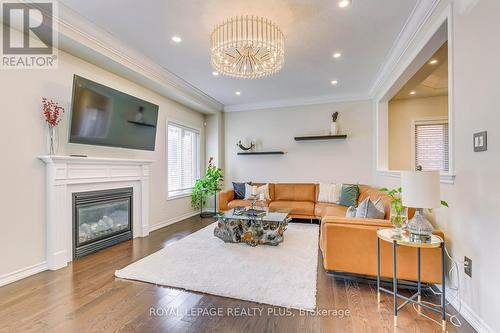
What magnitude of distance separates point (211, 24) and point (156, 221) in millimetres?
3611

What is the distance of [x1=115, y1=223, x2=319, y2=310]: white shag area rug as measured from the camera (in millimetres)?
2240

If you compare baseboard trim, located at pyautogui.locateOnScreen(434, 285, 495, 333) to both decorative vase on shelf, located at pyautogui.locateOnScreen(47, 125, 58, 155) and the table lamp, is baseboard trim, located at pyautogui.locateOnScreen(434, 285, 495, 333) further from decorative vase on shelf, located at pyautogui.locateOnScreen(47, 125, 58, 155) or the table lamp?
decorative vase on shelf, located at pyautogui.locateOnScreen(47, 125, 58, 155)

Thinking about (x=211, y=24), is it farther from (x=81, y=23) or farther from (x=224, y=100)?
(x=224, y=100)

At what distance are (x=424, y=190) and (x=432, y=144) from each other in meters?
4.29

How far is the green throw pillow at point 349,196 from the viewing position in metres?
4.66

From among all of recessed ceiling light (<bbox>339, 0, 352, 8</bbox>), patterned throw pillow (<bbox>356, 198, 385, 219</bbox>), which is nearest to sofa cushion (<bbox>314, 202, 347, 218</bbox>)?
patterned throw pillow (<bbox>356, 198, 385, 219</bbox>)

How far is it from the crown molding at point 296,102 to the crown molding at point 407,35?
1.12m

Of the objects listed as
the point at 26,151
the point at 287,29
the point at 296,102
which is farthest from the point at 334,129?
the point at 26,151

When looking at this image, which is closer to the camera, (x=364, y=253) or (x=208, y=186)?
(x=364, y=253)

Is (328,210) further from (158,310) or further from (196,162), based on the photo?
(196,162)

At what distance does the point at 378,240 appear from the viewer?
218 cm

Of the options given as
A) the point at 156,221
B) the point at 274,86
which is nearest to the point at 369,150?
the point at 274,86

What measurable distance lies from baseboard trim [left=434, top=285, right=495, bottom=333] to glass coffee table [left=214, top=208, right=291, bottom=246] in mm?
1926

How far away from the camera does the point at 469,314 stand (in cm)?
182
